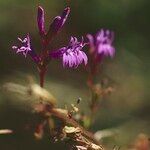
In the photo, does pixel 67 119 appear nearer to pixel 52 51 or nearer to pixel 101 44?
pixel 52 51

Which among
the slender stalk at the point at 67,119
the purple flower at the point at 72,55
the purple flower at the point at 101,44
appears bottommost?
the slender stalk at the point at 67,119

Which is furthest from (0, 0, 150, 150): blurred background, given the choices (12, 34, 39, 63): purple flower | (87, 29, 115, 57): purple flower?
(12, 34, 39, 63): purple flower

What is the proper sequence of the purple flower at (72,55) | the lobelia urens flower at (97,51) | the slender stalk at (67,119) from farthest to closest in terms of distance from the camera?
the lobelia urens flower at (97,51), the slender stalk at (67,119), the purple flower at (72,55)

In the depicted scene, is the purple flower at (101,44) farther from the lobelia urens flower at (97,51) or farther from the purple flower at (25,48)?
the purple flower at (25,48)

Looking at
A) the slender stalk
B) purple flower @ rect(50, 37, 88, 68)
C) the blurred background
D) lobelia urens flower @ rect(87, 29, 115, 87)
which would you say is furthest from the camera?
the blurred background

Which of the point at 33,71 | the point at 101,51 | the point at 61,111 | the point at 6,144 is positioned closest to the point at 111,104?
the point at 33,71

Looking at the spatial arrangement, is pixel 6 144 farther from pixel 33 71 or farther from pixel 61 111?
pixel 61 111

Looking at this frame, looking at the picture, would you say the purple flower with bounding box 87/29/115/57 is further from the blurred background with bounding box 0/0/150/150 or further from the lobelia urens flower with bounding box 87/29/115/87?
the blurred background with bounding box 0/0/150/150

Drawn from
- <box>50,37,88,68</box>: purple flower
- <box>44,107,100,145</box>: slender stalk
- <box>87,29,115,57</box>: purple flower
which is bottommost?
<box>44,107,100,145</box>: slender stalk

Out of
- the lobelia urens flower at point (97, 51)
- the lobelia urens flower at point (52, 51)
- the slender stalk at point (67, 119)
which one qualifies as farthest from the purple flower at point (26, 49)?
the lobelia urens flower at point (97, 51)
